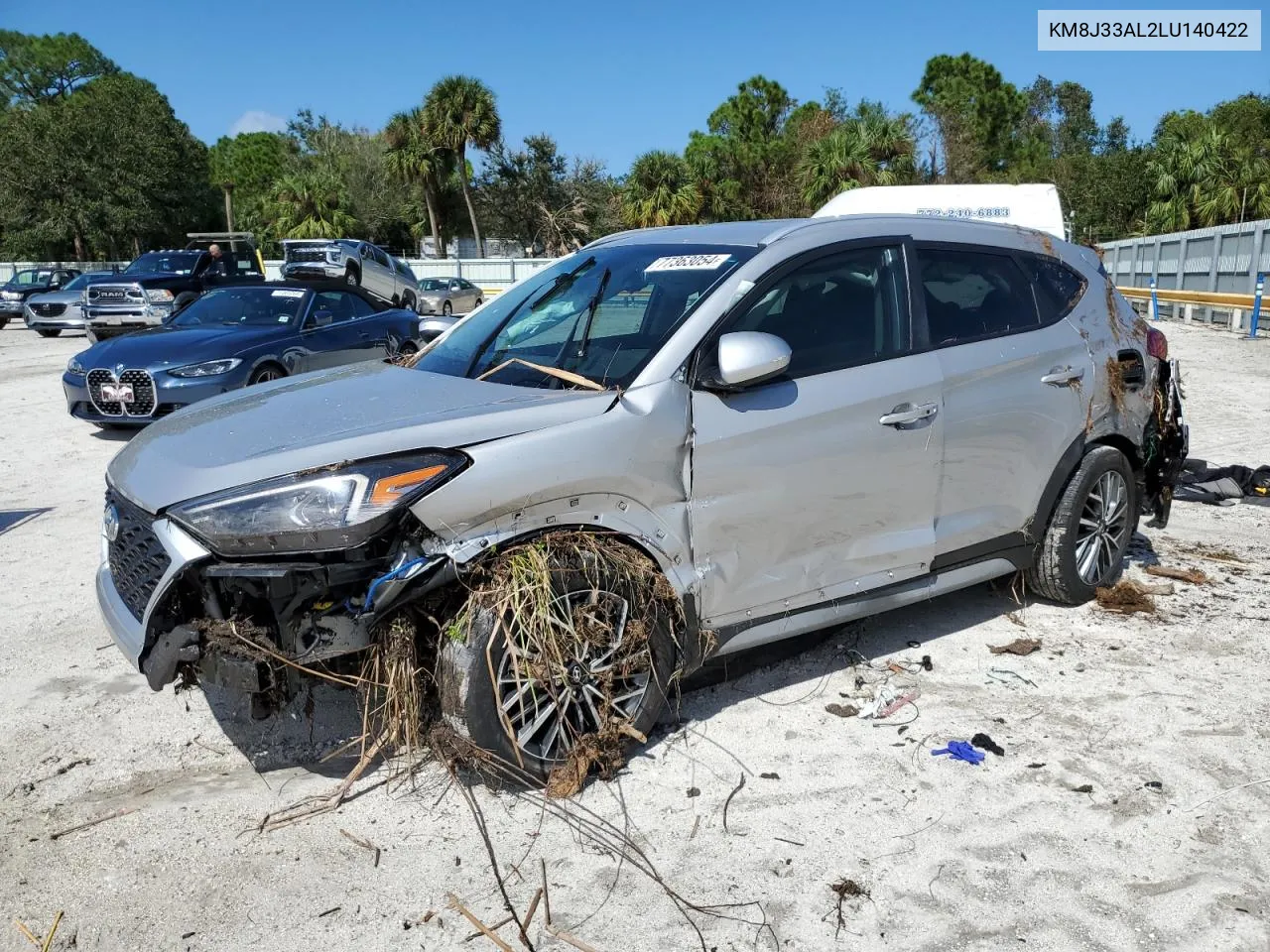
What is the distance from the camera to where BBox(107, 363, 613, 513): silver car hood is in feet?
10.3

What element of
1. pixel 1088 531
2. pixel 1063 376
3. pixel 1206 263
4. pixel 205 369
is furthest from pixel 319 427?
pixel 1206 263

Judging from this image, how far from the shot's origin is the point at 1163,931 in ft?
8.98

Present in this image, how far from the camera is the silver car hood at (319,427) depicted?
312 cm

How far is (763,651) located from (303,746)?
2018 mm

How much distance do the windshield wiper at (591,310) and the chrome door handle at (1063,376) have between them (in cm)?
203

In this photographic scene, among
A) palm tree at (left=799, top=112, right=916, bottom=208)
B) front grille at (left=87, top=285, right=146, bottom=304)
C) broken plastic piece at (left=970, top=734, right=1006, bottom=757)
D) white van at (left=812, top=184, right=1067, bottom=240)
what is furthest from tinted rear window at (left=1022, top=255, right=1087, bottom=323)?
palm tree at (left=799, top=112, right=916, bottom=208)

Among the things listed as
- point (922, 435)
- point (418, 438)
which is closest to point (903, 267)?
point (922, 435)

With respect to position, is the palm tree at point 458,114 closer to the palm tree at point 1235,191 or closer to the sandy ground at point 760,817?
the palm tree at point 1235,191

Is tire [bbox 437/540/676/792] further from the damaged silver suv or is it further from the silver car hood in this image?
the silver car hood

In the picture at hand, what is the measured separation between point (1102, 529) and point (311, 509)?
3.96 m

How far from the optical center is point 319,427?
3.34 meters

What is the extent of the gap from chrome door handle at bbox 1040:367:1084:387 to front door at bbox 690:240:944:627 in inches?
31.1

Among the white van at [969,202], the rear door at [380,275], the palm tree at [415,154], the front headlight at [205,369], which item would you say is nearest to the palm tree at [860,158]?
the palm tree at [415,154]

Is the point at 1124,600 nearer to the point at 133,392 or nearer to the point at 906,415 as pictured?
the point at 906,415
